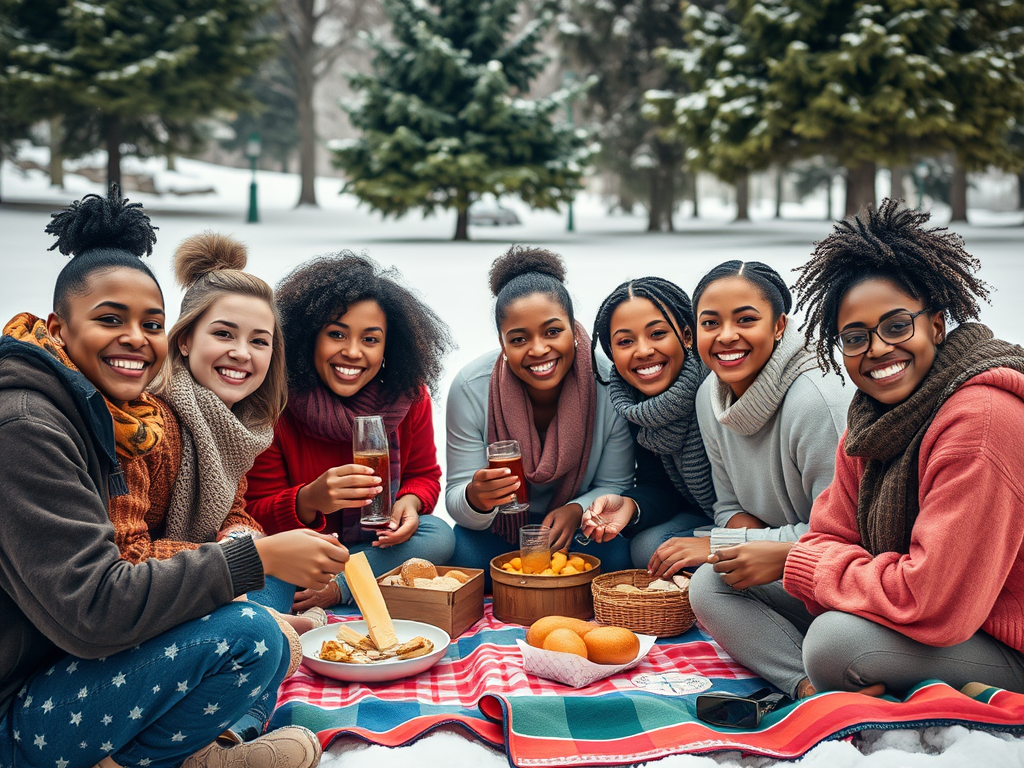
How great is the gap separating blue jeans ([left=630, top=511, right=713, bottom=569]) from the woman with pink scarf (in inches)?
4.4

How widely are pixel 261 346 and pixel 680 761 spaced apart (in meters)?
1.77

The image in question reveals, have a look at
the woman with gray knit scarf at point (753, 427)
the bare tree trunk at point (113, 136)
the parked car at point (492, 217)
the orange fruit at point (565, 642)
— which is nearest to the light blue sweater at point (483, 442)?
the woman with gray knit scarf at point (753, 427)

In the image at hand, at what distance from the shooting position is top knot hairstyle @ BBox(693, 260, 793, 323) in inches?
119

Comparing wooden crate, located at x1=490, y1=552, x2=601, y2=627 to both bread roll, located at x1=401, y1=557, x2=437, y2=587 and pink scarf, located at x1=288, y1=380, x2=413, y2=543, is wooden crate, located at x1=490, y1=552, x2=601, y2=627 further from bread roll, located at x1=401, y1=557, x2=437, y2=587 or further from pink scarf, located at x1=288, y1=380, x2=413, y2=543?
pink scarf, located at x1=288, y1=380, x2=413, y2=543

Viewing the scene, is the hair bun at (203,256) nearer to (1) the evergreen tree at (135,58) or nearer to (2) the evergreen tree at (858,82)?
(2) the evergreen tree at (858,82)

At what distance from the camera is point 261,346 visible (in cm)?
288

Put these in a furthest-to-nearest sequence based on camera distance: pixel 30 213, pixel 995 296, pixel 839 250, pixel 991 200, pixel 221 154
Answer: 1. pixel 221 154
2. pixel 991 200
3. pixel 30 213
4. pixel 995 296
5. pixel 839 250

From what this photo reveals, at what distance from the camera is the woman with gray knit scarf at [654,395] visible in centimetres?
334

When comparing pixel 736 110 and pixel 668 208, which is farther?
pixel 668 208

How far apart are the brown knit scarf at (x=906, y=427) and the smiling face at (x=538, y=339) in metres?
1.35

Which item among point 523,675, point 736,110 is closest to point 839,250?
point 523,675

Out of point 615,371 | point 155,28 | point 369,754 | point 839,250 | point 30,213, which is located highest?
point 155,28

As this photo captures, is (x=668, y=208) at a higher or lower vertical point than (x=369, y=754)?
higher

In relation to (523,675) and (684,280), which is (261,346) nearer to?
(523,675)
